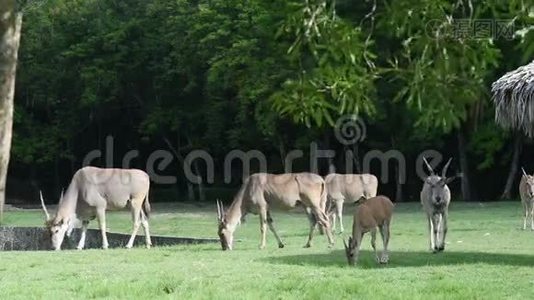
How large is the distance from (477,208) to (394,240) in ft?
31.4

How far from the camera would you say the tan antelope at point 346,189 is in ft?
66.8

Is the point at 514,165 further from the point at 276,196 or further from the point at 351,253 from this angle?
the point at 351,253

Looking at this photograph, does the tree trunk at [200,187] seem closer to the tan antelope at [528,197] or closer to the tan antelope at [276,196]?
the tan antelope at [528,197]

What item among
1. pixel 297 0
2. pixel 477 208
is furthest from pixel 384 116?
pixel 297 0

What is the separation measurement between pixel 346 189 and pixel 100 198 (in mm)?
5704

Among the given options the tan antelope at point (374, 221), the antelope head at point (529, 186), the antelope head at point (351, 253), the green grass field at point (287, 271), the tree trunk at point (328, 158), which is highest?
the tree trunk at point (328, 158)

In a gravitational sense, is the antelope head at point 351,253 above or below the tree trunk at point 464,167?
below

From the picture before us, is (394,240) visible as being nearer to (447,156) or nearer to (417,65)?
(417,65)

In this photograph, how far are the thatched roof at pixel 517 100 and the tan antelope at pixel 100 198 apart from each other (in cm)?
640

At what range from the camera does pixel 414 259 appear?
12367 mm

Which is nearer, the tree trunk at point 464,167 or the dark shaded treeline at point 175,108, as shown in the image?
the dark shaded treeline at point 175,108

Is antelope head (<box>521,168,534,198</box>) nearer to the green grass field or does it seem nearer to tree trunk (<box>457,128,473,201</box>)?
the green grass field

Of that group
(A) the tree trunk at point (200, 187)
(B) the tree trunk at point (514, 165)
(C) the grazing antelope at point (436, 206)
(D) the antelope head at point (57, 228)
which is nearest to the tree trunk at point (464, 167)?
(B) the tree trunk at point (514, 165)

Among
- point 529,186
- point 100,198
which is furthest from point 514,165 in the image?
point 100,198
